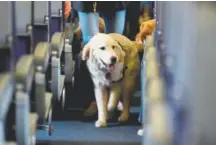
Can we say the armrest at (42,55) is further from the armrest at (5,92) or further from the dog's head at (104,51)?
the armrest at (5,92)

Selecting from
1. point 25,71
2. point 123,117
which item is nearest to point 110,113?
point 123,117

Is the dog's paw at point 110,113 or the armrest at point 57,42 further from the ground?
the armrest at point 57,42

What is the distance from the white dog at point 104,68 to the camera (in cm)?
399

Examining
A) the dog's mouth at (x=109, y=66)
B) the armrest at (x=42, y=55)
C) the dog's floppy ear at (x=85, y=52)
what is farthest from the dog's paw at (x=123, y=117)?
the armrest at (x=42, y=55)

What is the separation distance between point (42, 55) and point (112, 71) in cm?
105

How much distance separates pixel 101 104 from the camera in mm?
4137

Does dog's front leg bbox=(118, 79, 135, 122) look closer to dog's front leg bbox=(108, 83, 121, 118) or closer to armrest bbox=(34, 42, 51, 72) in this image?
dog's front leg bbox=(108, 83, 121, 118)

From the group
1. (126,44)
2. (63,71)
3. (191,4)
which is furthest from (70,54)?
(191,4)

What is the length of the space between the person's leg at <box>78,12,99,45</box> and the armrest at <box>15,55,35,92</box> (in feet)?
4.67

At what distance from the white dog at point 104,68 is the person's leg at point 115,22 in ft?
0.49

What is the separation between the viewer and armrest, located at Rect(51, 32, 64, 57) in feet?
12.0

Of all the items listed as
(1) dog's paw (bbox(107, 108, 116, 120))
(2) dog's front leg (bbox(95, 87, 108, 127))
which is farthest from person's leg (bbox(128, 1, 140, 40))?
(1) dog's paw (bbox(107, 108, 116, 120))

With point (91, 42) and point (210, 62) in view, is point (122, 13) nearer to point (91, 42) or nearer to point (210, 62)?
point (91, 42)

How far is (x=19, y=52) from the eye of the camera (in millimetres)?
2943
